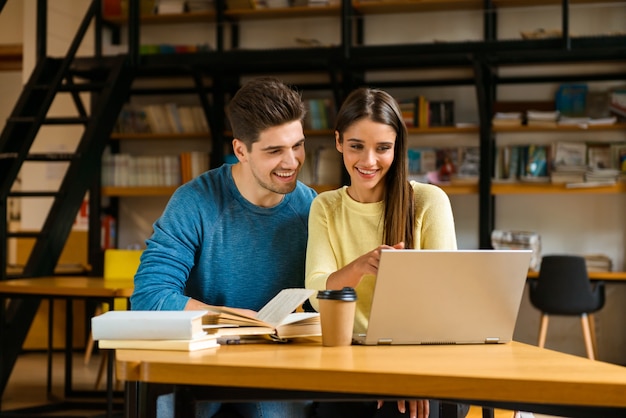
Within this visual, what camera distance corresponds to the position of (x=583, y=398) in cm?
130

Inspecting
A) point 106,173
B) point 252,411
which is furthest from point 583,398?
point 106,173

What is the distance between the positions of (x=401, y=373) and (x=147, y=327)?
484 millimetres

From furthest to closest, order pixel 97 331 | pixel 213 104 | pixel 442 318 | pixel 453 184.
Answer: pixel 213 104 < pixel 453 184 < pixel 442 318 < pixel 97 331

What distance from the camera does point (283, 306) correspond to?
1.82 meters

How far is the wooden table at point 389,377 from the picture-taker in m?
1.31

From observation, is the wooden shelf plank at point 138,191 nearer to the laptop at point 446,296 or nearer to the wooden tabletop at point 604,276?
the wooden tabletop at point 604,276

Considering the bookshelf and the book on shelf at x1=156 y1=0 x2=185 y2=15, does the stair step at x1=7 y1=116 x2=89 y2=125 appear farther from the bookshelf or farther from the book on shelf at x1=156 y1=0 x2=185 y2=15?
the book on shelf at x1=156 y1=0 x2=185 y2=15

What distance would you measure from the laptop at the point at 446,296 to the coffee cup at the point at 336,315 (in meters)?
0.04

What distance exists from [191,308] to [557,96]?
203 inches

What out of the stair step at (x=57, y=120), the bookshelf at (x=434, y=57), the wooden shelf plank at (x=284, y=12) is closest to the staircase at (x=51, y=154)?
the stair step at (x=57, y=120)

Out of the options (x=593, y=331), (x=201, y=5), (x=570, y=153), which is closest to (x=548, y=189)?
(x=570, y=153)

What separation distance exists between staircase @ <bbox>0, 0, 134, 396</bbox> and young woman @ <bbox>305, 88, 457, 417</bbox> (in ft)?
9.68

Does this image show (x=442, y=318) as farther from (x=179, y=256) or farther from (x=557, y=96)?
(x=557, y=96)

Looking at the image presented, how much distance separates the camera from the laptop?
1.68 metres
